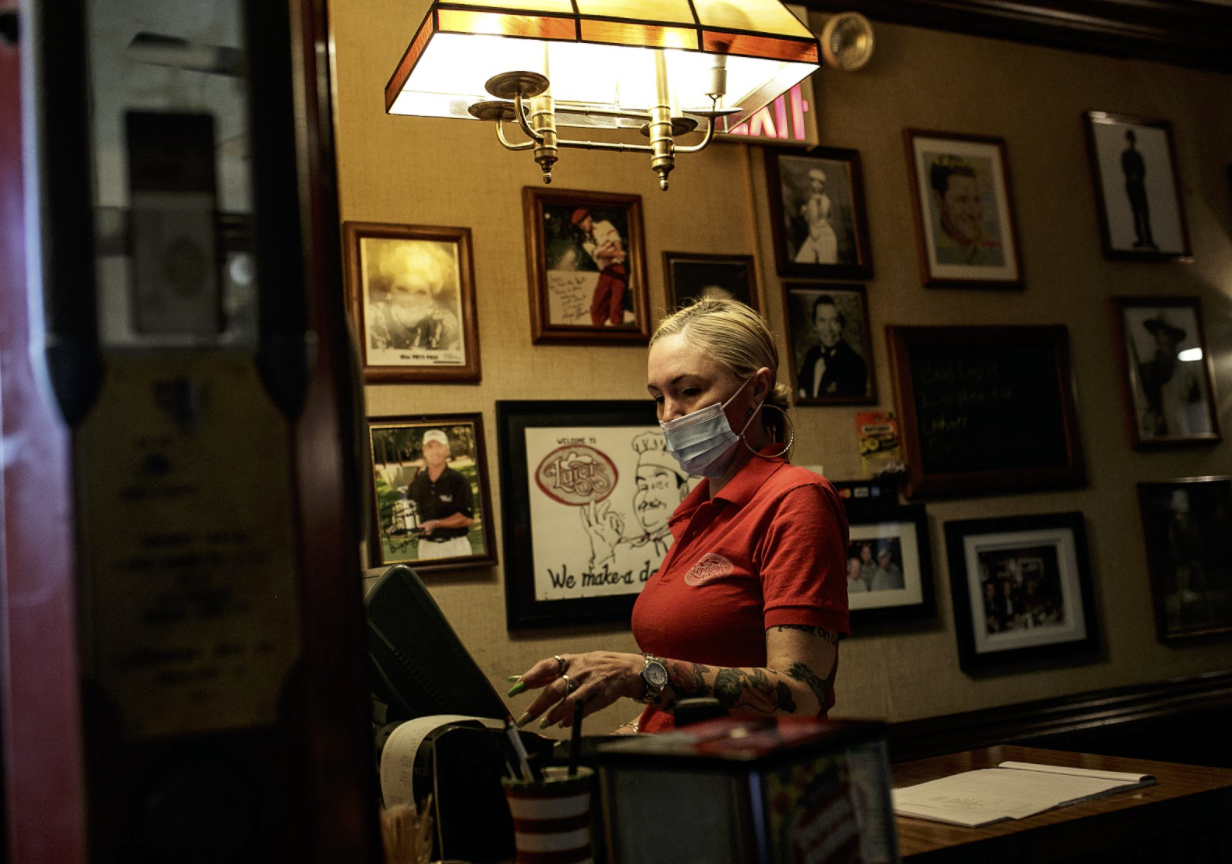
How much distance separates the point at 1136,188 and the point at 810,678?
2878mm

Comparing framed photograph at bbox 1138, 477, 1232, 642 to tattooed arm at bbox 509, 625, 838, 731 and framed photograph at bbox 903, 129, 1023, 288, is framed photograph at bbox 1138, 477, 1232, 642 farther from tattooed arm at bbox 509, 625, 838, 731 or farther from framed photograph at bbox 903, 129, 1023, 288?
tattooed arm at bbox 509, 625, 838, 731

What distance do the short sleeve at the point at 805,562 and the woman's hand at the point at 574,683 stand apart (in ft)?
1.04

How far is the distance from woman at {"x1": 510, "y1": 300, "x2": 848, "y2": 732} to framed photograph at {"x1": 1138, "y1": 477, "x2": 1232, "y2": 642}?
208cm

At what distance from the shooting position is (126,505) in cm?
53

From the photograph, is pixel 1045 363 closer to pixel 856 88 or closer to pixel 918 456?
pixel 918 456

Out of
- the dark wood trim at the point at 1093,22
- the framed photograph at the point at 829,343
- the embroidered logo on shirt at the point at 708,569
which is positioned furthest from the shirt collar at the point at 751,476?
the dark wood trim at the point at 1093,22

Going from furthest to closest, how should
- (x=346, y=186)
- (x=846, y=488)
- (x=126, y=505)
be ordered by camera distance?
(x=846, y=488) → (x=346, y=186) → (x=126, y=505)

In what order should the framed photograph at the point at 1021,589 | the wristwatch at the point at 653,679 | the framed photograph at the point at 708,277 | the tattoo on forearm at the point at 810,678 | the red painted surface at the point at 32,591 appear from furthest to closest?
the framed photograph at the point at 1021,589
the framed photograph at the point at 708,277
the tattoo on forearm at the point at 810,678
the wristwatch at the point at 653,679
the red painted surface at the point at 32,591

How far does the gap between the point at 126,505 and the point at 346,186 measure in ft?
7.14

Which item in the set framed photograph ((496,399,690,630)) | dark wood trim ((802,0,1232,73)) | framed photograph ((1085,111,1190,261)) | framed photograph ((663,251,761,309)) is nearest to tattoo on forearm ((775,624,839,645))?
framed photograph ((496,399,690,630))

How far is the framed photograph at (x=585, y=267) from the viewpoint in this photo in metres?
2.72

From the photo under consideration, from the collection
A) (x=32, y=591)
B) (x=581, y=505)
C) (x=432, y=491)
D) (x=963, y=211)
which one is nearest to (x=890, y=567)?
(x=581, y=505)

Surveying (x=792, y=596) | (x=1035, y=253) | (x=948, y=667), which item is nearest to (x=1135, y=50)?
(x=1035, y=253)

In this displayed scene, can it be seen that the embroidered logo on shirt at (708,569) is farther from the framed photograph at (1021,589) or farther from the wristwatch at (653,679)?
the framed photograph at (1021,589)
